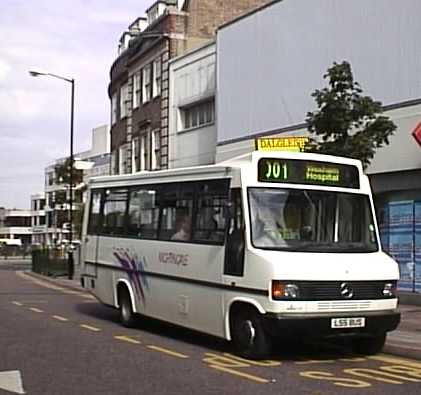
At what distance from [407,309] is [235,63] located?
11421mm

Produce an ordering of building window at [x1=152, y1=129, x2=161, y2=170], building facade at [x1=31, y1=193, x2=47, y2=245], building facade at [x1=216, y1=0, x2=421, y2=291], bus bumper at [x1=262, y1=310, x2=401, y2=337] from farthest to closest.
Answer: building facade at [x1=31, y1=193, x2=47, y2=245], building window at [x1=152, y1=129, x2=161, y2=170], building facade at [x1=216, y1=0, x2=421, y2=291], bus bumper at [x1=262, y1=310, x2=401, y2=337]

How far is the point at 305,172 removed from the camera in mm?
12930

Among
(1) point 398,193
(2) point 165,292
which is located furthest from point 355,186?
(1) point 398,193

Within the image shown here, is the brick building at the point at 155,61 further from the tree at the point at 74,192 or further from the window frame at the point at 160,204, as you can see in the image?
the window frame at the point at 160,204

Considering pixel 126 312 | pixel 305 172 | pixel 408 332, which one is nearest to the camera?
pixel 305 172

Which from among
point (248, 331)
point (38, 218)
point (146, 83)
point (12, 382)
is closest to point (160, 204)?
point (248, 331)

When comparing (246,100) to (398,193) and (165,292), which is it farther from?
(165,292)

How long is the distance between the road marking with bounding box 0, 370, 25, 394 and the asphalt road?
0.20 ft

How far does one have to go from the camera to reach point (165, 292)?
47.9 feet

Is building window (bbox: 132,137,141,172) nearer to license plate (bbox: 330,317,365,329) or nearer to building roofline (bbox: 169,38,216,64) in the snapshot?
building roofline (bbox: 169,38,216,64)

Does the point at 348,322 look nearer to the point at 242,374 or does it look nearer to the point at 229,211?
the point at 242,374

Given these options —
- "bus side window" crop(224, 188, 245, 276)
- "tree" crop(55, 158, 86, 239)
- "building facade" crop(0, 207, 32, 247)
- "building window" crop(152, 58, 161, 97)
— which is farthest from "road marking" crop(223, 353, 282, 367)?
"building facade" crop(0, 207, 32, 247)

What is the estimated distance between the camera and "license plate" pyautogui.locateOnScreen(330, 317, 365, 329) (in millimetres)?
11930

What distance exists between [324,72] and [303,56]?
1.29 m
